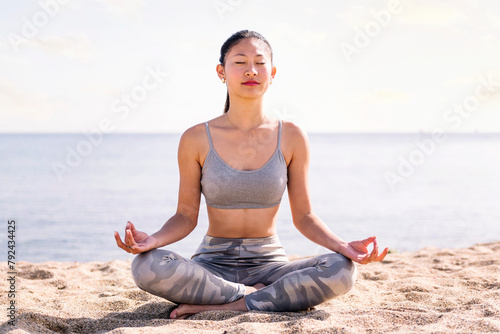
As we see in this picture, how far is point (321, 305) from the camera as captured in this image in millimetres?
3496

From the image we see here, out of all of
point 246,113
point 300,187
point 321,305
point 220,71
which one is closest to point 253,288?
point 321,305

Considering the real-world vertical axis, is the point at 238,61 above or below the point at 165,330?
above

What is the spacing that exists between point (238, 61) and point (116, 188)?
15229 millimetres

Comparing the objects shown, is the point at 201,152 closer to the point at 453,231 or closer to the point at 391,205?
the point at 453,231

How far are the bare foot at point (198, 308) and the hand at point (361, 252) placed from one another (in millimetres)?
714

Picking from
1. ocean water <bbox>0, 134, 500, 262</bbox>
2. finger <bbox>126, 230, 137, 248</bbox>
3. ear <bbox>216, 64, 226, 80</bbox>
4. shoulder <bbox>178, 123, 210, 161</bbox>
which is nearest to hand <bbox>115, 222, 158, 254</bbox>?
finger <bbox>126, 230, 137, 248</bbox>

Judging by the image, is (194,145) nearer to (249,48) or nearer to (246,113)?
(246,113)

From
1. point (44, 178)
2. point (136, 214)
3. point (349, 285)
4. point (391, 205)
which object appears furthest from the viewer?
point (44, 178)

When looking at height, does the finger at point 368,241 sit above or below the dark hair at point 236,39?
below

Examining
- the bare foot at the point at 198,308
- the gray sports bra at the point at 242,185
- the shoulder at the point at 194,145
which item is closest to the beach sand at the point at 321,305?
the bare foot at the point at 198,308

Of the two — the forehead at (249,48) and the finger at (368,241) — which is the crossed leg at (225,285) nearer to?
the finger at (368,241)

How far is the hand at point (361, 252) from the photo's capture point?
9.53 ft

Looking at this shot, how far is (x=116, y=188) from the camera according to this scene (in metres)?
17.9

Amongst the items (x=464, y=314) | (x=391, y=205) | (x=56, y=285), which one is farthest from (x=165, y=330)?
(x=391, y=205)
